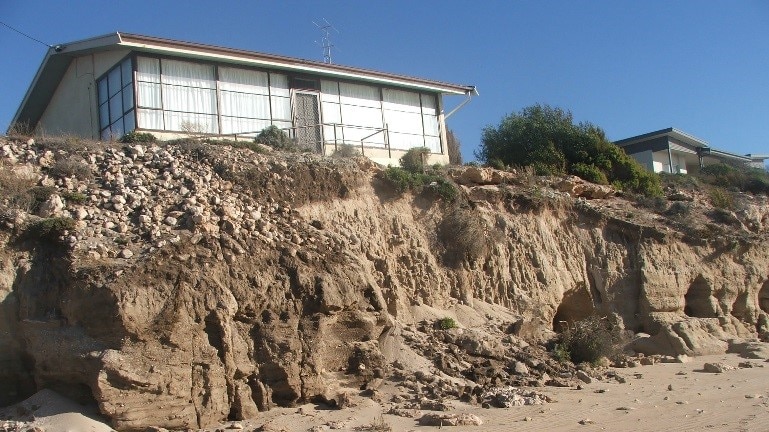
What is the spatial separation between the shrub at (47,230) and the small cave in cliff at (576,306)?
43.7 ft

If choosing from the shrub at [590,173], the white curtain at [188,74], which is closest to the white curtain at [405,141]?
the shrub at [590,173]

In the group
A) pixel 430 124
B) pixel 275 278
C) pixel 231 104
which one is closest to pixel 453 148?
pixel 430 124

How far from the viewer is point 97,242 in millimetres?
12945

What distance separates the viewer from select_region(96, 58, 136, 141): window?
2067cm

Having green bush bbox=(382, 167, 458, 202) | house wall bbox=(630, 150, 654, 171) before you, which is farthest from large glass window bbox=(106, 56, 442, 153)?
house wall bbox=(630, 150, 654, 171)

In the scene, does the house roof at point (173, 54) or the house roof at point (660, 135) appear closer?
the house roof at point (173, 54)

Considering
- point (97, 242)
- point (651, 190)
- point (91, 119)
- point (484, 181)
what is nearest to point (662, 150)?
point (651, 190)

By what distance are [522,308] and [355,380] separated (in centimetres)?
671

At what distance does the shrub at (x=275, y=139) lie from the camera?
64.9 feet

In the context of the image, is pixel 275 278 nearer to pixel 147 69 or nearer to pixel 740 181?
pixel 147 69

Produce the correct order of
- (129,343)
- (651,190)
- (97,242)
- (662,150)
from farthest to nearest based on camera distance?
(662,150)
(651,190)
(97,242)
(129,343)

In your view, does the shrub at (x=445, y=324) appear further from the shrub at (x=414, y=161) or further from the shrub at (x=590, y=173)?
the shrub at (x=590, y=173)

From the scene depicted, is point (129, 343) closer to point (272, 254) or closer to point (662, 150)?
point (272, 254)

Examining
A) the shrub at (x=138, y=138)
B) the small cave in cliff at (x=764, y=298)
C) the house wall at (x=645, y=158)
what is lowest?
the small cave in cliff at (x=764, y=298)
